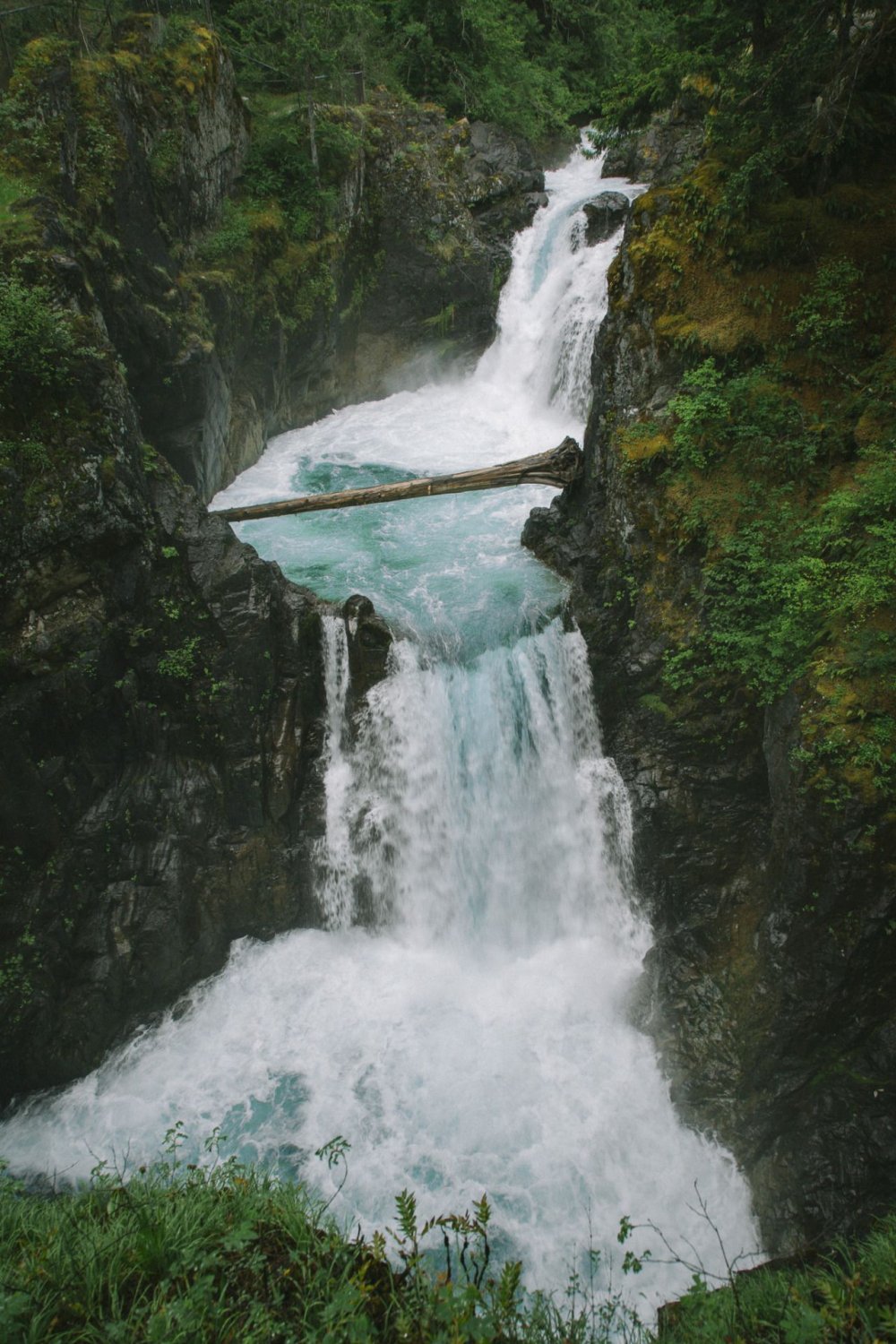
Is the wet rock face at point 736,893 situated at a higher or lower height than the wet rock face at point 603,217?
lower

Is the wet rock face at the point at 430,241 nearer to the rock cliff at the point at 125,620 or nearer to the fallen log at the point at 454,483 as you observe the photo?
the rock cliff at the point at 125,620

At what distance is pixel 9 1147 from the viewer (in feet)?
23.7

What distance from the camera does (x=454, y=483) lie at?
39.2 feet

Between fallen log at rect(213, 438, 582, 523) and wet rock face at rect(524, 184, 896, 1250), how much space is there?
1154 millimetres

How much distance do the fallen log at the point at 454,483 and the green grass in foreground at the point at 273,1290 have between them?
9.91 metres

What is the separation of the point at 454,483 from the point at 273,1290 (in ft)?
35.5

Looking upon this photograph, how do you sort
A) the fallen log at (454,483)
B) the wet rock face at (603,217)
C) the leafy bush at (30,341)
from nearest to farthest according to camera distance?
the leafy bush at (30,341) → the fallen log at (454,483) → the wet rock face at (603,217)

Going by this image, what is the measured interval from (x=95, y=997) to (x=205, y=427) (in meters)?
10.1

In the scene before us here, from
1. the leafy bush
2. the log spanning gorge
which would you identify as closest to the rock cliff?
the leafy bush

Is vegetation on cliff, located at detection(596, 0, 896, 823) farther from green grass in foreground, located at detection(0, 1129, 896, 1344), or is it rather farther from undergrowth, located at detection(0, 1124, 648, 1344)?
undergrowth, located at detection(0, 1124, 648, 1344)

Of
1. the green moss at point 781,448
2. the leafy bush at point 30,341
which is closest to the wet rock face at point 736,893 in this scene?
the green moss at point 781,448

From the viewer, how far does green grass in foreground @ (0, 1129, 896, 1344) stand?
107 inches

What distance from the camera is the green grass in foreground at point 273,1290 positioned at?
2.71m

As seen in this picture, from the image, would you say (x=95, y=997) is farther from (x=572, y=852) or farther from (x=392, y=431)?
(x=392, y=431)
